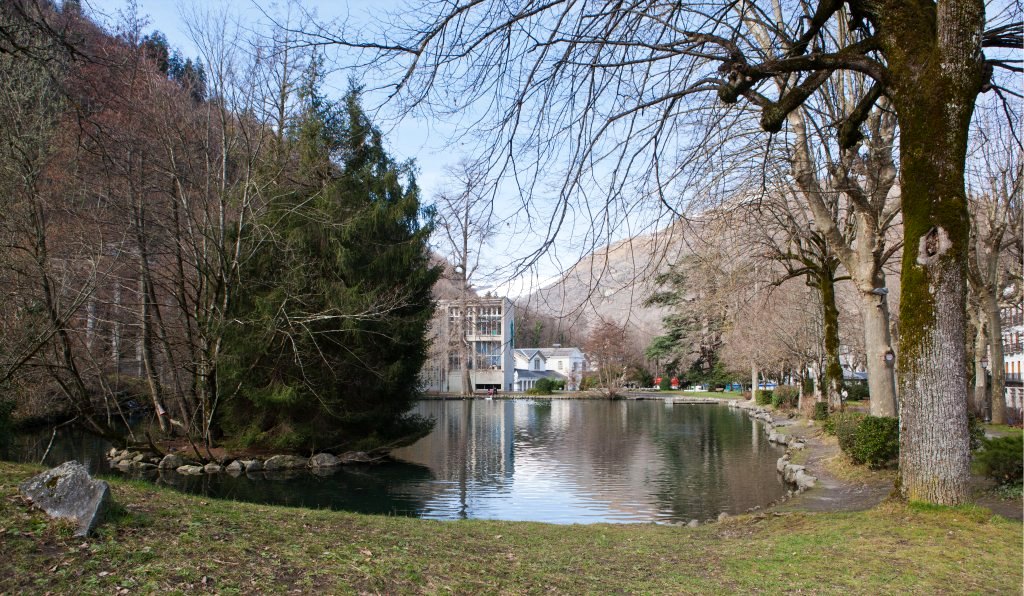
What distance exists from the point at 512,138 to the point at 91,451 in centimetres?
1793

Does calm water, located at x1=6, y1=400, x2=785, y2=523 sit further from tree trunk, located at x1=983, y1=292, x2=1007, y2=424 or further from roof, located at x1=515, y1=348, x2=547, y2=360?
roof, located at x1=515, y1=348, x2=547, y2=360

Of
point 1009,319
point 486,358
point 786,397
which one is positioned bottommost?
point 786,397

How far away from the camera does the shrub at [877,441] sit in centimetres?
1151

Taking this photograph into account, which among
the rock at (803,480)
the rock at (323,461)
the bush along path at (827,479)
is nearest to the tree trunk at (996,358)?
the bush along path at (827,479)

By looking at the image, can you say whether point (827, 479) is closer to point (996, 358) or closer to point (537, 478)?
point (537, 478)

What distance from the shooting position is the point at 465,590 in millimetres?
4125

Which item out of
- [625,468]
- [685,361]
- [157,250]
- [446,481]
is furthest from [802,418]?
[685,361]

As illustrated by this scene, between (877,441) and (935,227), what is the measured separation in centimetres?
683

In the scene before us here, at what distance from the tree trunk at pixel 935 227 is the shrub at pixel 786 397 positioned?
26544 mm

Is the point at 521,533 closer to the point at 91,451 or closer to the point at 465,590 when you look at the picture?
the point at 465,590

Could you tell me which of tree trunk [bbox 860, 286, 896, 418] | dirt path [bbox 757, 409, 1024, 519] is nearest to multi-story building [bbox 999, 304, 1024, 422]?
tree trunk [bbox 860, 286, 896, 418]

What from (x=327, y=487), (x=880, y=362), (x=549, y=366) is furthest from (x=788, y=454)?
(x=549, y=366)

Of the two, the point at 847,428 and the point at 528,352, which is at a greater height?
the point at 528,352

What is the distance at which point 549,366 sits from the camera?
7775 cm
